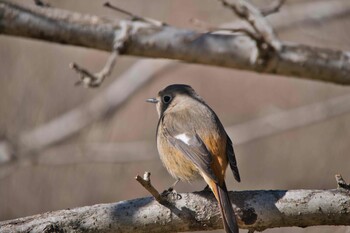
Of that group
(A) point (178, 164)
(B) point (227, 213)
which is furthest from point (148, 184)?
(A) point (178, 164)

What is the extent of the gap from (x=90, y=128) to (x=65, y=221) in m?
4.74

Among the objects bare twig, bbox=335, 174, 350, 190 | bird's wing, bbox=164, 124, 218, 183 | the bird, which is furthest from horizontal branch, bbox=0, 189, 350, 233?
bird's wing, bbox=164, 124, 218, 183

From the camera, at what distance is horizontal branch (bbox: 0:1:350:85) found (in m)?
4.81

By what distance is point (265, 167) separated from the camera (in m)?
9.14

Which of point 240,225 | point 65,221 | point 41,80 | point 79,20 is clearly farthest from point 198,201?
point 41,80

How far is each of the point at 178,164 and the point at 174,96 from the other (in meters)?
0.83

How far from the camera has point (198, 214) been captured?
145 inches

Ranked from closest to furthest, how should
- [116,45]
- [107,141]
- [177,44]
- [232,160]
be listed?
[232,160]
[116,45]
[177,44]
[107,141]

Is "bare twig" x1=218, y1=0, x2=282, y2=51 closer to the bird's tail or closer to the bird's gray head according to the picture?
the bird's gray head

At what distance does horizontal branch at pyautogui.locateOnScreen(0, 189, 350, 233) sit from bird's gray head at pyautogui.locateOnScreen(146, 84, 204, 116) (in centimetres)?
150

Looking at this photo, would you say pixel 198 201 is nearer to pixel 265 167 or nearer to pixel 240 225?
pixel 240 225

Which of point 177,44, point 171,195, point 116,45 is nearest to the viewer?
point 171,195

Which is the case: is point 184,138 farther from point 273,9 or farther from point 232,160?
point 273,9

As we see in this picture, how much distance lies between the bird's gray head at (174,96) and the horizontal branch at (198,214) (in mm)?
1503
